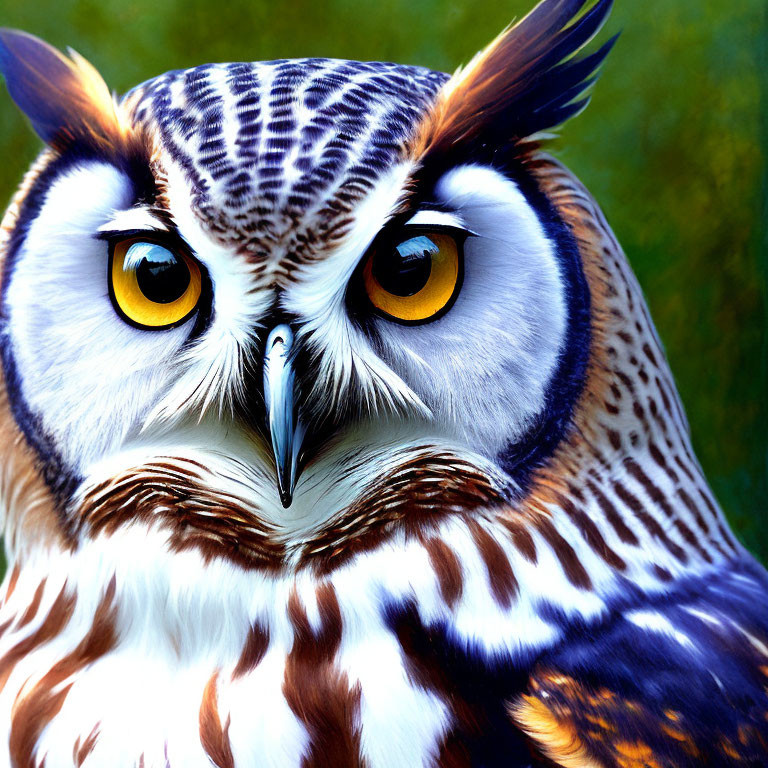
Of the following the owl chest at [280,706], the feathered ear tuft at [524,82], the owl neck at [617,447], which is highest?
the feathered ear tuft at [524,82]

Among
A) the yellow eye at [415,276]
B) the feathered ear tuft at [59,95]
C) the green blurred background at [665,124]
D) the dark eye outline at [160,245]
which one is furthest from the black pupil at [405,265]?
the green blurred background at [665,124]

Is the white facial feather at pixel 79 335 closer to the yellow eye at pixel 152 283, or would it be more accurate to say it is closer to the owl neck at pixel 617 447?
the yellow eye at pixel 152 283

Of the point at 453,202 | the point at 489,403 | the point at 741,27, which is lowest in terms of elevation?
the point at 489,403

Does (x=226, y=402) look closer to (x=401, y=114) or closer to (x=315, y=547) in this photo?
(x=315, y=547)

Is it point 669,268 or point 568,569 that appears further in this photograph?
point 669,268

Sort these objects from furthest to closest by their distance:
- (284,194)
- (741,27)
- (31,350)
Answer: (741,27) < (31,350) < (284,194)

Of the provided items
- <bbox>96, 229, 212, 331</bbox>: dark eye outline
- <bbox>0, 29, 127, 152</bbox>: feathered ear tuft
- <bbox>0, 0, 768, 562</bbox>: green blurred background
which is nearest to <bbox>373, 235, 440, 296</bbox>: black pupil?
<bbox>96, 229, 212, 331</bbox>: dark eye outline

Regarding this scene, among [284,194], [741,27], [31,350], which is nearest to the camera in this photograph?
[284,194]

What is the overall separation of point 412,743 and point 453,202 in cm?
38

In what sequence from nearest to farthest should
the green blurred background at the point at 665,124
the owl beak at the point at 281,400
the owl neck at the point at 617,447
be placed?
1. the owl beak at the point at 281,400
2. the owl neck at the point at 617,447
3. the green blurred background at the point at 665,124

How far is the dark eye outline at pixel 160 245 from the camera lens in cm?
59

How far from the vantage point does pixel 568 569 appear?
0.65m

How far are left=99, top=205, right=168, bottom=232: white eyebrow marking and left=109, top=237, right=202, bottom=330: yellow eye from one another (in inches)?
0.5

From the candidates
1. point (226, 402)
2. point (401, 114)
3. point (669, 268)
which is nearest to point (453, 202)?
point (401, 114)
